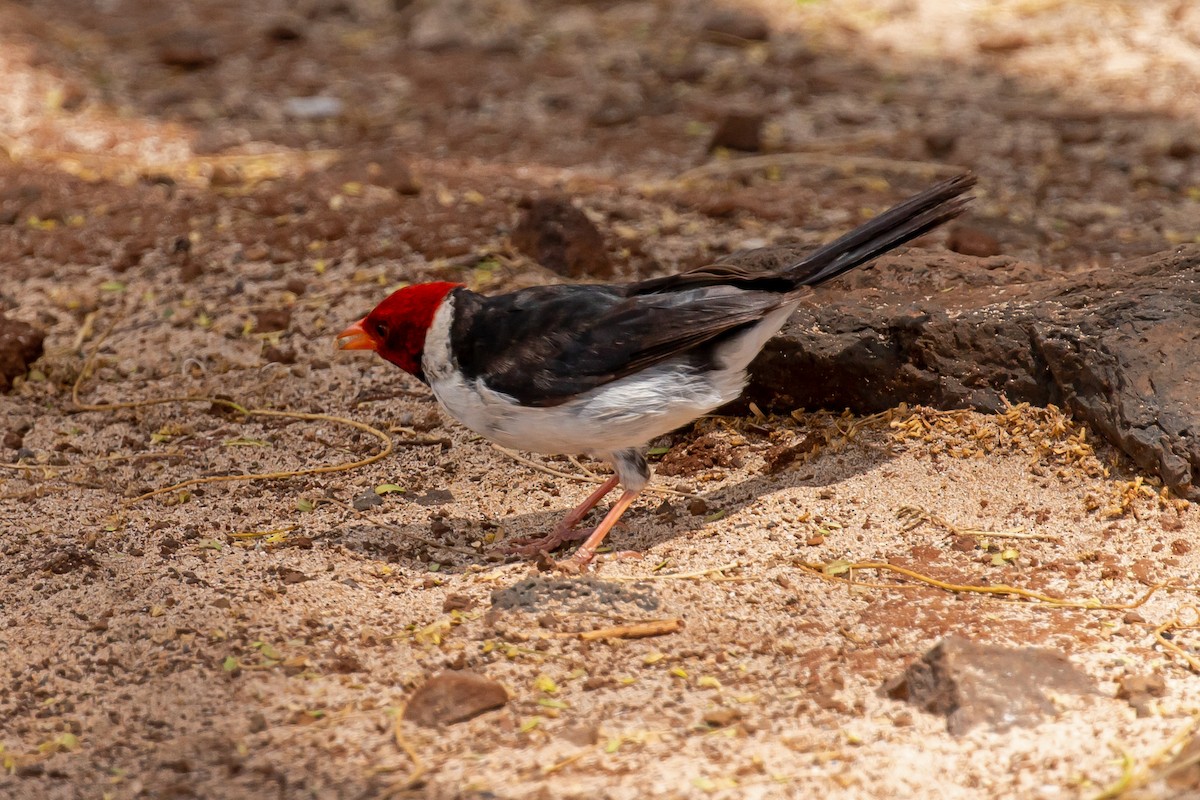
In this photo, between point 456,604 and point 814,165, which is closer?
point 456,604

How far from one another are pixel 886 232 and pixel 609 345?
1.07 meters

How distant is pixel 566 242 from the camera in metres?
6.48

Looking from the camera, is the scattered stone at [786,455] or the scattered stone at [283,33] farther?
the scattered stone at [283,33]

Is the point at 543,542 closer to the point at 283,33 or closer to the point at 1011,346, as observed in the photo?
the point at 1011,346

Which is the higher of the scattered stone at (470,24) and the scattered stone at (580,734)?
the scattered stone at (470,24)

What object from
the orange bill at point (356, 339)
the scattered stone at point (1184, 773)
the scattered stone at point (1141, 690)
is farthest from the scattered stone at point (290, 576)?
the scattered stone at point (1184, 773)

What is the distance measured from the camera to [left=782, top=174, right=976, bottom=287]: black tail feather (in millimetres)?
4570

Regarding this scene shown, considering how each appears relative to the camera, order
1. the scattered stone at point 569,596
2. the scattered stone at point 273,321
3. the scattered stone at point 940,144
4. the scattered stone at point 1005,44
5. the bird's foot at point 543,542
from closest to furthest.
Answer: the scattered stone at point 569,596
the bird's foot at point 543,542
the scattered stone at point 273,321
the scattered stone at point 940,144
the scattered stone at point 1005,44

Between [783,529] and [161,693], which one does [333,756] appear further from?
[783,529]

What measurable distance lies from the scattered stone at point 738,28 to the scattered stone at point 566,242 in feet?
13.7

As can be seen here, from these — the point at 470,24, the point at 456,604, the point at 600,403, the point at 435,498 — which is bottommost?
the point at 435,498

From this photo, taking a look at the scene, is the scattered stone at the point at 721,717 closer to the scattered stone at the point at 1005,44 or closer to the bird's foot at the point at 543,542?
the bird's foot at the point at 543,542

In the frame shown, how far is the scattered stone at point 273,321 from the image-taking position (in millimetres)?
6395

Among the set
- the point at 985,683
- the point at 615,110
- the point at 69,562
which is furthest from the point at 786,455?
the point at 615,110
